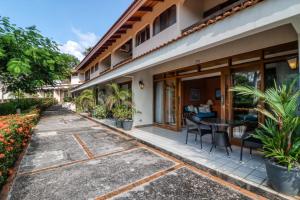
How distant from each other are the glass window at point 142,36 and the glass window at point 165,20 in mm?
743

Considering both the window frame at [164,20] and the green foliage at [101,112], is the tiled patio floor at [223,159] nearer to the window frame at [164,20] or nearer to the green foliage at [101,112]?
the window frame at [164,20]

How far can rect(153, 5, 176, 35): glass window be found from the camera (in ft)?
26.7

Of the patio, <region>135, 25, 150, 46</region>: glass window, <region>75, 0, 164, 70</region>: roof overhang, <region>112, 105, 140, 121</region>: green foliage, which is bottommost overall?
the patio

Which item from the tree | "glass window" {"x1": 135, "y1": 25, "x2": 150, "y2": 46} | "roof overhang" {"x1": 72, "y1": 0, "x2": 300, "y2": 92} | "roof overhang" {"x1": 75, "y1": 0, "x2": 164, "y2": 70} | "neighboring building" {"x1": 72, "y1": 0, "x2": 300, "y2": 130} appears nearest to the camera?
"roof overhang" {"x1": 72, "y1": 0, "x2": 300, "y2": 92}

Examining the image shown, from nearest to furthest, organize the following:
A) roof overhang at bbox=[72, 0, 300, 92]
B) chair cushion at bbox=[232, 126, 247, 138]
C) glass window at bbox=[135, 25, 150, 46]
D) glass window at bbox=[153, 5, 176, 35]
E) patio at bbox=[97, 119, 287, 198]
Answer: roof overhang at bbox=[72, 0, 300, 92], patio at bbox=[97, 119, 287, 198], chair cushion at bbox=[232, 126, 247, 138], glass window at bbox=[153, 5, 176, 35], glass window at bbox=[135, 25, 150, 46]

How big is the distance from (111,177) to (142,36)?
8.76m

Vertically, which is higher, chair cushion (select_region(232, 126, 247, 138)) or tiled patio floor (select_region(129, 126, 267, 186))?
chair cushion (select_region(232, 126, 247, 138))

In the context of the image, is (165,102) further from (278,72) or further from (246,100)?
(278,72)

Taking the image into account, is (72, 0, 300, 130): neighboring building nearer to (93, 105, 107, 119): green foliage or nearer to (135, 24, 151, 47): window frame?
(135, 24, 151, 47): window frame

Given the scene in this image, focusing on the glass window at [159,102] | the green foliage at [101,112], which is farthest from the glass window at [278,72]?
the green foliage at [101,112]

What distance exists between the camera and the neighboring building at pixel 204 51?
3559 mm

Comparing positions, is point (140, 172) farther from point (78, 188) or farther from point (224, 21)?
point (224, 21)

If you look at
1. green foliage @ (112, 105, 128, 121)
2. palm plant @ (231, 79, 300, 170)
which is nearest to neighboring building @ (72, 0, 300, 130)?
green foliage @ (112, 105, 128, 121)

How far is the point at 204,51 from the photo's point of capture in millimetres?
6750
